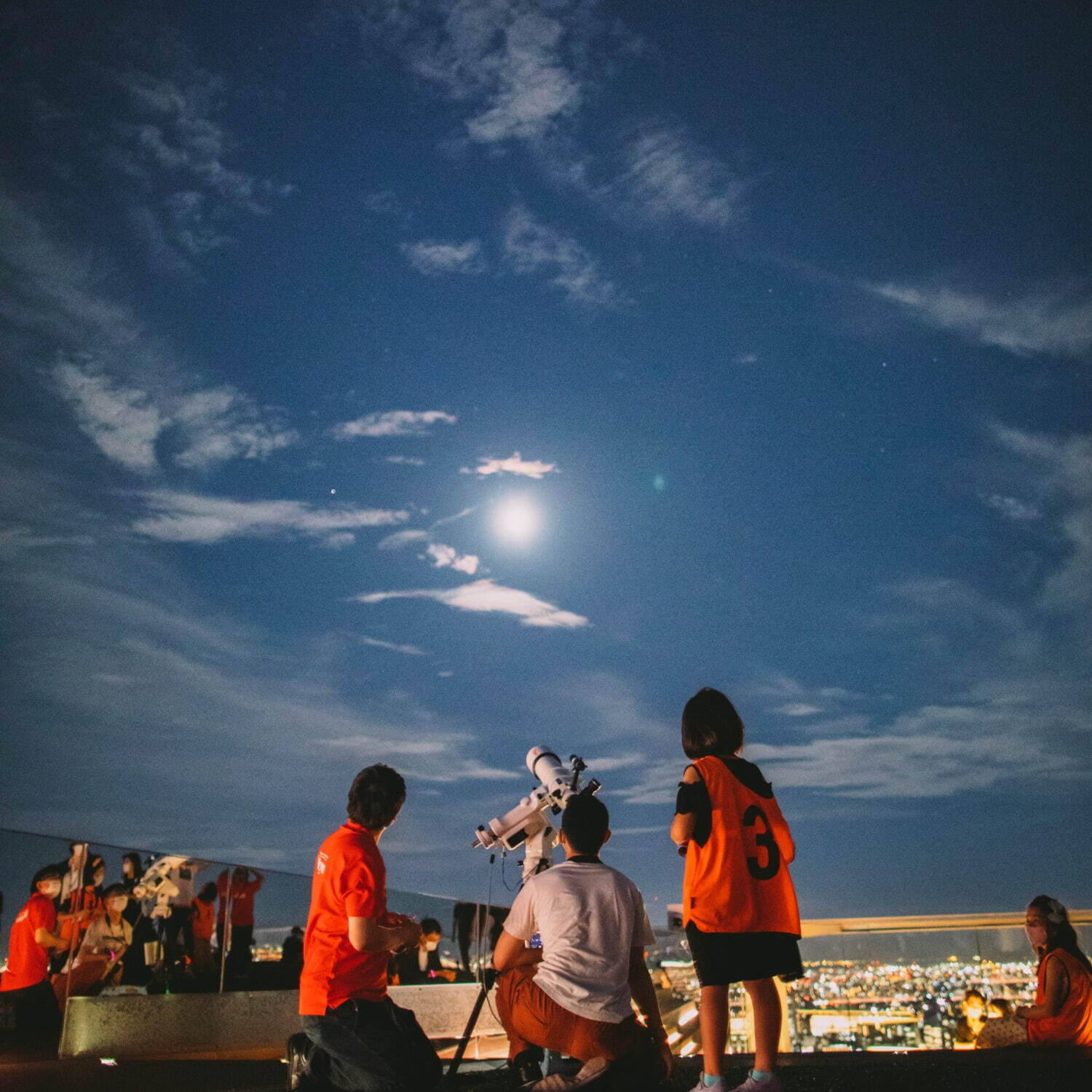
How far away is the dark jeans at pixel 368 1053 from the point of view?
374 cm

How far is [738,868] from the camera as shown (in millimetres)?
3723

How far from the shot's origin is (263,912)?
336 inches

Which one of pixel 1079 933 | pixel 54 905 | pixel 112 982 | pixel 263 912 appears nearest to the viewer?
pixel 1079 933

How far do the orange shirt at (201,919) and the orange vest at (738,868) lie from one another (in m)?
5.95

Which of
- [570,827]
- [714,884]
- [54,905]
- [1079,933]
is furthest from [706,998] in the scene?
[54,905]

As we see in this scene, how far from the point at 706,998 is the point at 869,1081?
1.29 m

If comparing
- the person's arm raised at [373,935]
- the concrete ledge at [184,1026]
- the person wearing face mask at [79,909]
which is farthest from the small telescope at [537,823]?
the person wearing face mask at [79,909]

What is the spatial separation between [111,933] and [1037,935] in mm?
7121

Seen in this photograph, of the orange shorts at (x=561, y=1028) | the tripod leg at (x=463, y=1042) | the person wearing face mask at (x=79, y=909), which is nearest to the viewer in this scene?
the orange shorts at (x=561, y=1028)

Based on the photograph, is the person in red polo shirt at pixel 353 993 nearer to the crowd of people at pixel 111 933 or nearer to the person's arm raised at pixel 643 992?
the person's arm raised at pixel 643 992

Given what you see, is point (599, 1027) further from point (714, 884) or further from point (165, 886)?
point (165, 886)

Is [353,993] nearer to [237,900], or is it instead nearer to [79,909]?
[79,909]

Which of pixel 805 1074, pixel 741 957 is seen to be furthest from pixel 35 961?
pixel 741 957

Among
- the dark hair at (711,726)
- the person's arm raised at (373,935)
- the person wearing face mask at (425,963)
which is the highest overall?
the dark hair at (711,726)
